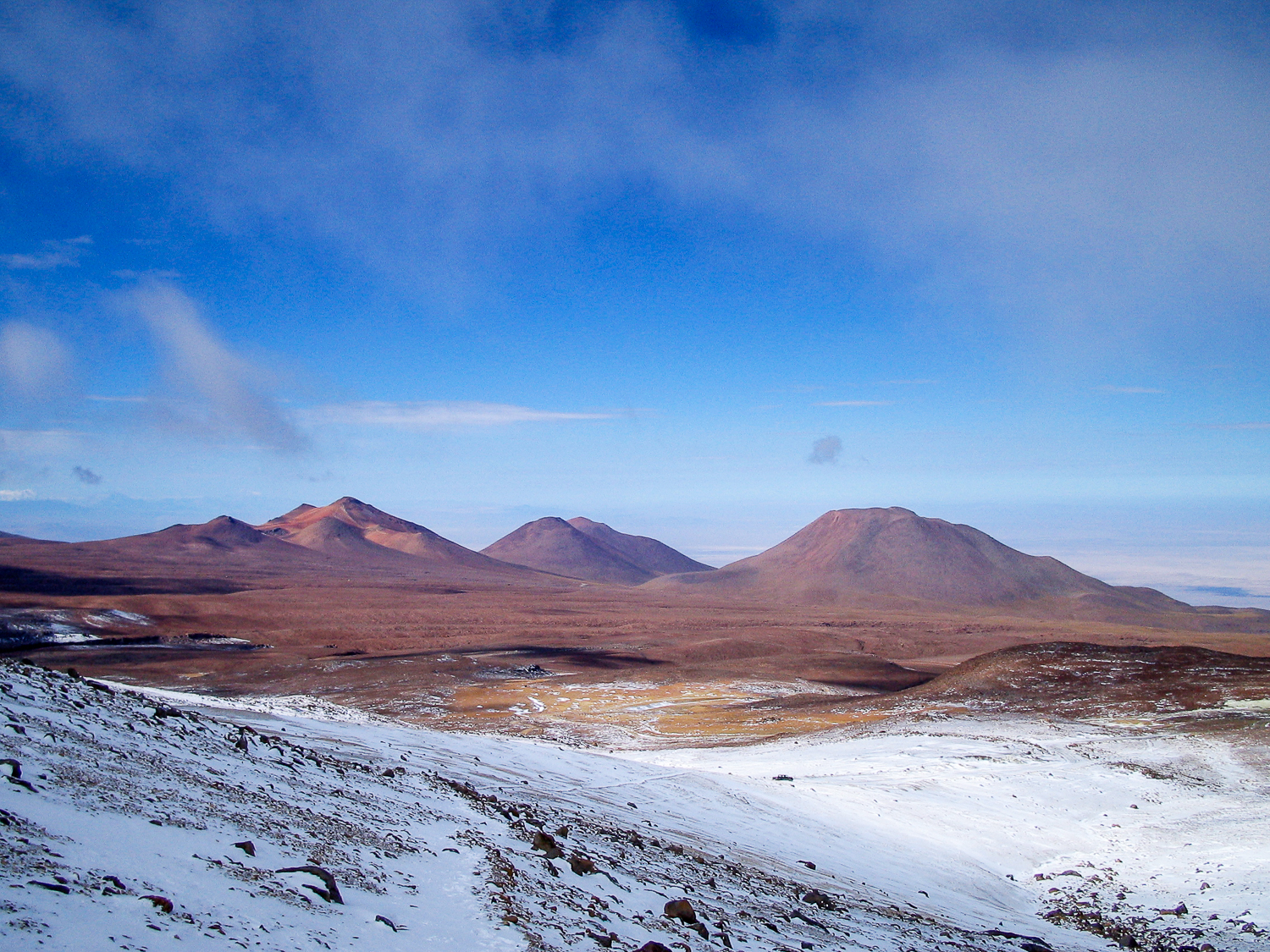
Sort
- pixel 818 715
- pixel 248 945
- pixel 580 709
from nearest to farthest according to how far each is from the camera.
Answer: pixel 248 945 < pixel 818 715 < pixel 580 709

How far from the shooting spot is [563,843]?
386 inches

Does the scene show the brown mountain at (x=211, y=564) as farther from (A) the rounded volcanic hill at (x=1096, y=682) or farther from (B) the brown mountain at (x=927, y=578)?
(A) the rounded volcanic hill at (x=1096, y=682)

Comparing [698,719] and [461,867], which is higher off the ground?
[461,867]

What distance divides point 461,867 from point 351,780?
3380 mm

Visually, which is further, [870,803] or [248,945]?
[870,803]

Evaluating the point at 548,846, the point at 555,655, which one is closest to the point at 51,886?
the point at 548,846

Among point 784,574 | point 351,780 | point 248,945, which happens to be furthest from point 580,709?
point 784,574

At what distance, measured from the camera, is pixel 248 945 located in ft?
16.7

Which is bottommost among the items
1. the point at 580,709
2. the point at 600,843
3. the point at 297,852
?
the point at 580,709

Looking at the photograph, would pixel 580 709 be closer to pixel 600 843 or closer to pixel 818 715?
pixel 818 715

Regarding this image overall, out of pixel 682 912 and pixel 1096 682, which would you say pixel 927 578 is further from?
pixel 682 912

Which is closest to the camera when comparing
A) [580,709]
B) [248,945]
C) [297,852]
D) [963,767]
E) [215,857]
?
[248,945]

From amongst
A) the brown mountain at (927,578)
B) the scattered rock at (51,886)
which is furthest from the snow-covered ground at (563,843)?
the brown mountain at (927,578)

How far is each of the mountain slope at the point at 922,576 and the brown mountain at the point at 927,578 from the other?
0.63ft
